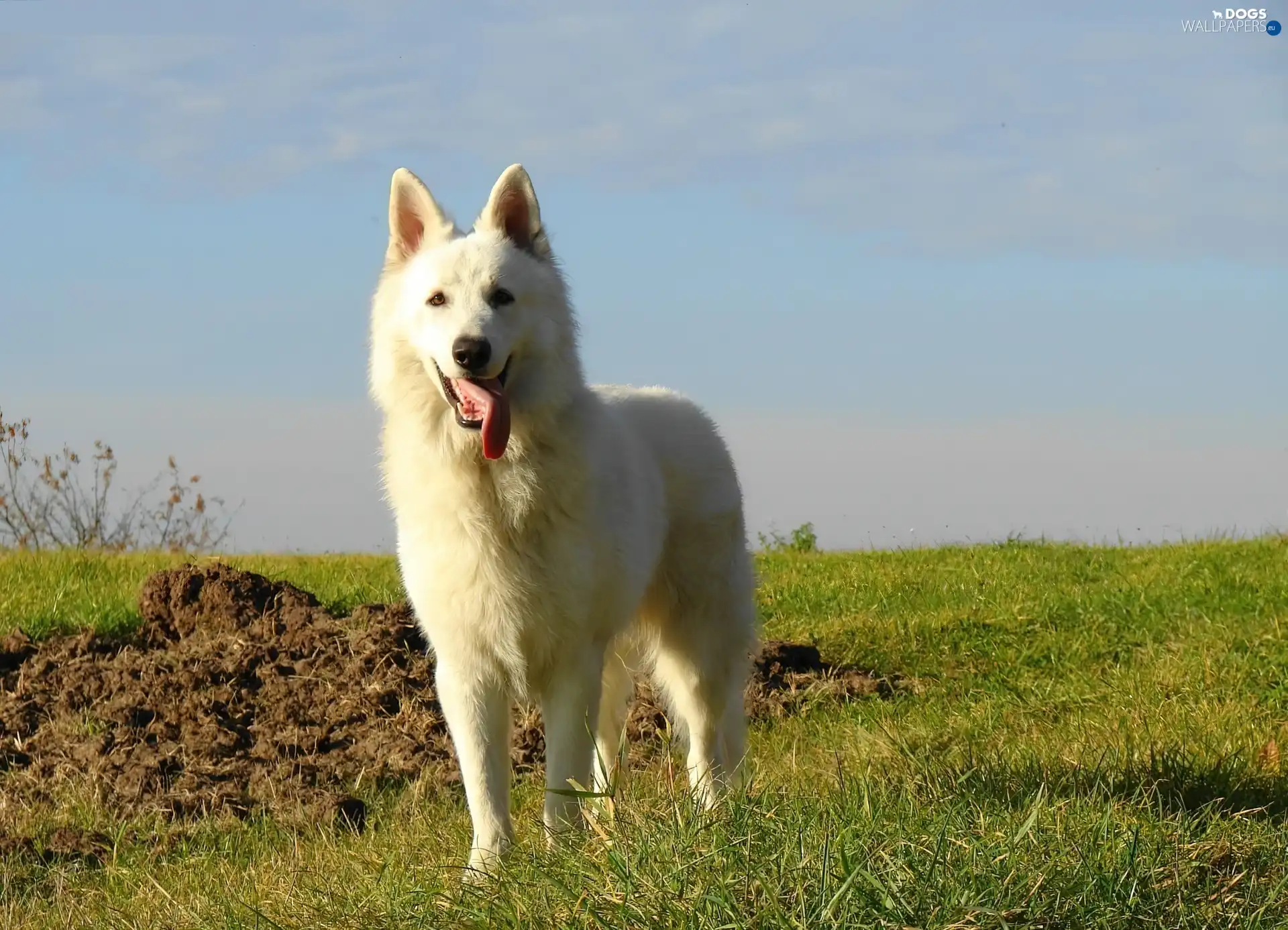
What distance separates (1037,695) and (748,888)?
4908 mm

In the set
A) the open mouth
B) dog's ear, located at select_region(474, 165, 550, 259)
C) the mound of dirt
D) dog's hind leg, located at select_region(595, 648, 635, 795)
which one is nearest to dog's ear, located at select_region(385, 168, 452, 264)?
dog's ear, located at select_region(474, 165, 550, 259)

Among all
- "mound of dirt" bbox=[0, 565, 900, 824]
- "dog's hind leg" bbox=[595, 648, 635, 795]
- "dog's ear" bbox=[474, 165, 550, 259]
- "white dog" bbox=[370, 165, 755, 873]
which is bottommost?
"mound of dirt" bbox=[0, 565, 900, 824]

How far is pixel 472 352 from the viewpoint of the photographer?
4578 millimetres

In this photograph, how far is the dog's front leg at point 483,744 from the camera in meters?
4.84

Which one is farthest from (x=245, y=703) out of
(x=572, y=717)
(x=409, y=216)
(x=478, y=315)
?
(x=478, y=315)

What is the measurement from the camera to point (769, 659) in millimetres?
8484

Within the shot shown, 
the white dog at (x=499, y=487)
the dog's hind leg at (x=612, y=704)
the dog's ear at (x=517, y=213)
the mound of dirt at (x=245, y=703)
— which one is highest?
the dog's ear at (x=517, y=213)

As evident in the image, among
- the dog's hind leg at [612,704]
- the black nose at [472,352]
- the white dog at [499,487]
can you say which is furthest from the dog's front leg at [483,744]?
the black nose at [472,352]

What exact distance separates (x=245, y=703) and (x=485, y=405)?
3.96 m

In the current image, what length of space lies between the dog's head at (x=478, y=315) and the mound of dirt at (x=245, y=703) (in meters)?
2.17

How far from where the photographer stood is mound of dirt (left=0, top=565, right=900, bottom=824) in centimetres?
691

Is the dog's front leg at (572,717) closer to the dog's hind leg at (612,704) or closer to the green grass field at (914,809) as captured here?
the green grass field at (914,809)

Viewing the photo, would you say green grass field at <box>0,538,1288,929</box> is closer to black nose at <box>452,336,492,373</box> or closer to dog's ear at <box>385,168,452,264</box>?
black nose at <box>452,336,492,373</box>

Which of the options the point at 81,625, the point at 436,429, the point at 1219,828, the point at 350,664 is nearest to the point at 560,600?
the point at 436,429
